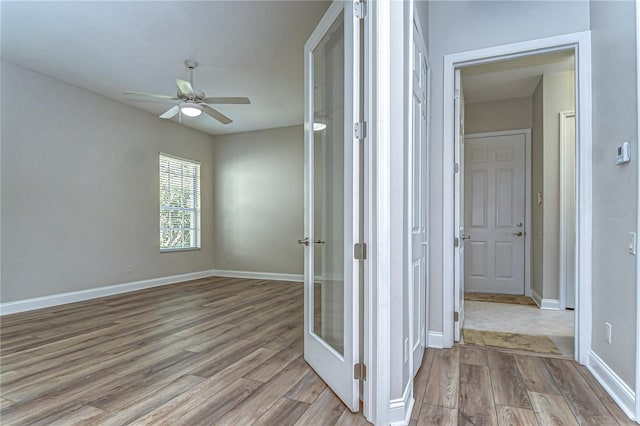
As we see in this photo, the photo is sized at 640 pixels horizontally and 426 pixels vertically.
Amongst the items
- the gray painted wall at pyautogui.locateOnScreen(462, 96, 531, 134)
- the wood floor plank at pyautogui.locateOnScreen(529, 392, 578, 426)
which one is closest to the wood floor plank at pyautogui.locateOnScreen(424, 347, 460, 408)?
the wood floor plank at pyautogui.locateOnScreen(529, 392, 578, 426)

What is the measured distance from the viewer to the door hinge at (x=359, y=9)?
186 cm

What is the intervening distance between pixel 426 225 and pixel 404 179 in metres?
1.06

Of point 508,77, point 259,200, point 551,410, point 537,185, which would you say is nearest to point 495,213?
point 537,185

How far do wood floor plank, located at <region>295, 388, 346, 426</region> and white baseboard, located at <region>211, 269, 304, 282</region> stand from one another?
438 centimetres

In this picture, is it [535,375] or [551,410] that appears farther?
[535,375]

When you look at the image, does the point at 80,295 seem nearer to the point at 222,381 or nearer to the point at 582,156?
the point at 222,381

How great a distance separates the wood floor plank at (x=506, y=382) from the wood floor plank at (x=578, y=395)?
22 cm

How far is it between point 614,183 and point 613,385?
3.94 feet

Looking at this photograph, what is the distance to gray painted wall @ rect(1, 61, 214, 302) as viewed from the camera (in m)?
4.07

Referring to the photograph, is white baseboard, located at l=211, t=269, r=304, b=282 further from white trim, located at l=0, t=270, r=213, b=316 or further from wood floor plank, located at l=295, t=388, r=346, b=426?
wood floor plank, located at l=295, t=388, r=346, b=426

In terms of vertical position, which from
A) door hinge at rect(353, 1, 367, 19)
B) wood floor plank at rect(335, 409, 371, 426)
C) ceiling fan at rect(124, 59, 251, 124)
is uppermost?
ceiling fan at rect(124, 59, 251, 124)

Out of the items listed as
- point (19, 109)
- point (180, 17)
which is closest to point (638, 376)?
point (180, 17)

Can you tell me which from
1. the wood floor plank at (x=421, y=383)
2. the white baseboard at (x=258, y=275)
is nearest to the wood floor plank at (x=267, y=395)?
the wood floor plank at (x=421, y=383)

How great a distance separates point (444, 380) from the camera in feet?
7.48
